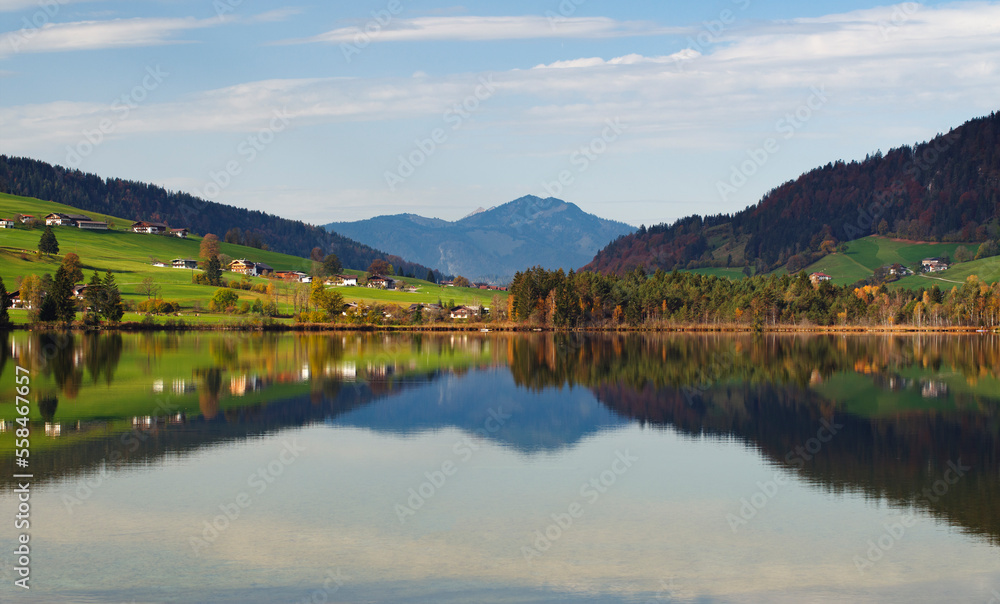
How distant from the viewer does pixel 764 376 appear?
2304 inches

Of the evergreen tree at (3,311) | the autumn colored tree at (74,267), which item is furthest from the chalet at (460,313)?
the evergreen tree at (3,311)

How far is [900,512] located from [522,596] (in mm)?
11236

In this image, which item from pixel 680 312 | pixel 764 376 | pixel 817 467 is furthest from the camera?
pixel 680 312

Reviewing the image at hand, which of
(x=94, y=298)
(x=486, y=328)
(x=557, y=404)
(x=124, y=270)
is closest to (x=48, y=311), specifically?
(x=94, y=298)

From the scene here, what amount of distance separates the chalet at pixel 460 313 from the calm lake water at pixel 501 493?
377 feet

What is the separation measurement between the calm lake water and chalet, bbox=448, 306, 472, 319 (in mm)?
114972

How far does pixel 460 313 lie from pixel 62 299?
72845 mm

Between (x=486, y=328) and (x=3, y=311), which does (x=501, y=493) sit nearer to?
(x=3, y=311)

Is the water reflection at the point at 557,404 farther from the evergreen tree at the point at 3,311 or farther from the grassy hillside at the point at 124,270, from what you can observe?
the grassy hillside at the point at 124,270

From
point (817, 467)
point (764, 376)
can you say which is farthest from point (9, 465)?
point (764, 376)

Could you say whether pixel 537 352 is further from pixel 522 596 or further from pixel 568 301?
pixel 522 596

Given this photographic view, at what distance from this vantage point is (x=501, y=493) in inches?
944

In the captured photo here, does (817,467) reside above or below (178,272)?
below

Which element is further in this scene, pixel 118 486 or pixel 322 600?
pixel 118 486
